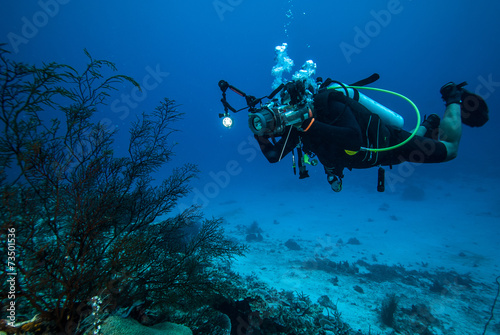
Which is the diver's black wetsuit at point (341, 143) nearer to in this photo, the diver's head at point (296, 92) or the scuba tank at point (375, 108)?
the scuba tank at point (375, 108)

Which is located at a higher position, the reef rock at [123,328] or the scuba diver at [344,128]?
the scuba diver at [344,128]

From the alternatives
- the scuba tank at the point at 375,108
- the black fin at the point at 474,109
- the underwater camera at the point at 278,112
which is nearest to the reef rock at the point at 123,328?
the underwater camera at the point at 278,112

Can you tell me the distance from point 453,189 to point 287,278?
116 ft

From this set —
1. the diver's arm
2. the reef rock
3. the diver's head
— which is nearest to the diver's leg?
the diver's arm

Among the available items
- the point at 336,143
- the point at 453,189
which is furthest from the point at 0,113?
the point at 453,189

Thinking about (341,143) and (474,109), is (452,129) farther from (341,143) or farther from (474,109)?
(341,143)

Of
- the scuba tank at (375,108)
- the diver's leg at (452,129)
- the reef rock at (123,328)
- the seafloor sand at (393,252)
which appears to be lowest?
the seafloor sand at (393,252)

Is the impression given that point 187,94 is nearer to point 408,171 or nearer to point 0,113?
point 408,171

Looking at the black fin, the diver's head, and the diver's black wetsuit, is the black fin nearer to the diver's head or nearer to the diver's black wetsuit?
the diver's black wetsuit

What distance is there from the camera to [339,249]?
14781 millimetres

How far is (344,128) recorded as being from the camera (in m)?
3.26

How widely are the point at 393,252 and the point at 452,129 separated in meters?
14.0

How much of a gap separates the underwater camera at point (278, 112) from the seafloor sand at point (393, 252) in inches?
295

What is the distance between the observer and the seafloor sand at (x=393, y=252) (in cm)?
812
